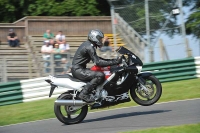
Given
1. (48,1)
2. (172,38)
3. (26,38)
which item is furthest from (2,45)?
(172,38)

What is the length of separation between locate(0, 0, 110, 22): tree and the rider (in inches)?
621

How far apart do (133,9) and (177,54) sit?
212cm

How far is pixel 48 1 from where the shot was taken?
26.4m

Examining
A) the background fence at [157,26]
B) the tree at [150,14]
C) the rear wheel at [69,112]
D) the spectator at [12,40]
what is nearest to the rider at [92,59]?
the rear wheel at [69,112]

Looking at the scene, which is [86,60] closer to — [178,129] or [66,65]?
[178,129]

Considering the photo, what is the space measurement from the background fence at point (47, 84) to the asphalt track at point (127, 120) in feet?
12.6

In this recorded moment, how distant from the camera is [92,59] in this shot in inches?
403

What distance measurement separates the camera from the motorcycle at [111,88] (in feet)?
33.8

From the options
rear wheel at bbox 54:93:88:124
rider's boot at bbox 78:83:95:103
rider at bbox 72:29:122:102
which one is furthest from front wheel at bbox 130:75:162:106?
rear wheel at bbox 54:93:88:124

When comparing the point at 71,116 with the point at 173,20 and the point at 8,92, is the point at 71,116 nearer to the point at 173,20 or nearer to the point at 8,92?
the point at 8,92

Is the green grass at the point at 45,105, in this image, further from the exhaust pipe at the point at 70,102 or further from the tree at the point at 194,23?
the tree at the point at 194,23

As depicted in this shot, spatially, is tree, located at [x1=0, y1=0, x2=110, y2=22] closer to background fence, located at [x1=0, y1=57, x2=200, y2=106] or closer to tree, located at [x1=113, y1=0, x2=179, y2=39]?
tree, located at [x1=113, y1=0, x2=179, y2=39]

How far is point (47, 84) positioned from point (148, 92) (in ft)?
18.3

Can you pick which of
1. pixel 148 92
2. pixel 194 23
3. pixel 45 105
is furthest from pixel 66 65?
pixel 194 23
